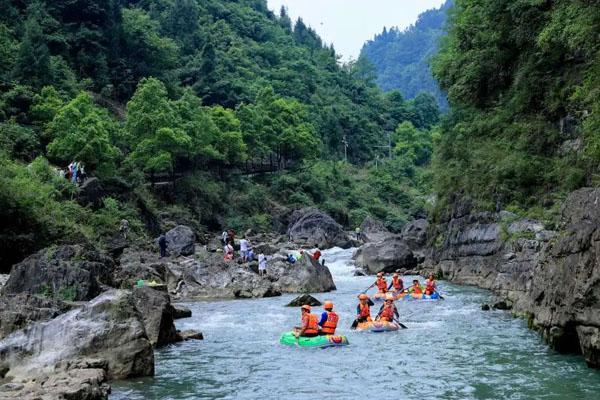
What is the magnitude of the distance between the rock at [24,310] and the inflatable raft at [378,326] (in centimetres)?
846

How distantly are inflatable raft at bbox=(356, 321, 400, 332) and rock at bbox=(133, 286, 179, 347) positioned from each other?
5.96 metres

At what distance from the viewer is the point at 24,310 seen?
15188 mm

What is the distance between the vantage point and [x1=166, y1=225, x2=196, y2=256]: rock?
39.2 metres

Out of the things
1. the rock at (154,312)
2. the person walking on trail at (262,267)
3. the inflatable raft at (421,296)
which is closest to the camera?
the rock at (154,312)

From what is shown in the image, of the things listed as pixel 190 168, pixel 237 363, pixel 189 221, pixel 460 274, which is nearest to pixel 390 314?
pixel 237 363

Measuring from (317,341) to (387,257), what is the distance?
22.9 metres

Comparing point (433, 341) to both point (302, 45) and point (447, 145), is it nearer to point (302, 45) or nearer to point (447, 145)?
point (447, 145)

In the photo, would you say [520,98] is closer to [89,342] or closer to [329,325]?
[329,325]

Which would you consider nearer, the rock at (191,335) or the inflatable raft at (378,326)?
the rock at (191,335)

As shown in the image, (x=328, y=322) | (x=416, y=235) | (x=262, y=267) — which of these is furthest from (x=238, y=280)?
(x=416, y=235)

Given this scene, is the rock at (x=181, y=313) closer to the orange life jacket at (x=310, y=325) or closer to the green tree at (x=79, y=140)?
the orange life jacket at (x=310, y=325)

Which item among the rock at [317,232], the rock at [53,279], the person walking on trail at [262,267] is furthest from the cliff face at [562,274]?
the rock at [317,232]

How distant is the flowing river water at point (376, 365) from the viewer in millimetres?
12539

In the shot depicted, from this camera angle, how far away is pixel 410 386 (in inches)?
512
